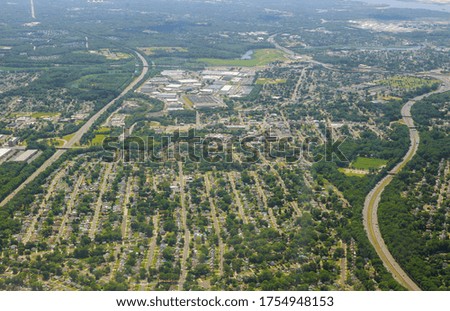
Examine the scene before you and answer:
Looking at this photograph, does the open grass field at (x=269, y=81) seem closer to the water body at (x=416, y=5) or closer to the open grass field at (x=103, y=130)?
the open grass field at (x=103, y=130)

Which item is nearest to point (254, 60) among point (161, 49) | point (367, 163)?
point (161, 49)

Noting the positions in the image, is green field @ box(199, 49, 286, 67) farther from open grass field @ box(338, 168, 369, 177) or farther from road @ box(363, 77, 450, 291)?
open grass field @ box(338, 168, 369, 177)

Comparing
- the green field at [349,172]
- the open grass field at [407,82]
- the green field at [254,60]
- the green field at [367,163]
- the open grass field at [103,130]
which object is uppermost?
the open grass field at [407,82]

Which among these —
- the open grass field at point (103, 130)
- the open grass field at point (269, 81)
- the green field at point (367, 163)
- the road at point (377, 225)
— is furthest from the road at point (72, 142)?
the green field at point (367, 163)

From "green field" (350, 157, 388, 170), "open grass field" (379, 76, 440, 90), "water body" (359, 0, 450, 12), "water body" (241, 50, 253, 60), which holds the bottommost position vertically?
"green field" (350, 157, 388, 170)

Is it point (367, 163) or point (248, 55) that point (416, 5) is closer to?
point (248, 55)

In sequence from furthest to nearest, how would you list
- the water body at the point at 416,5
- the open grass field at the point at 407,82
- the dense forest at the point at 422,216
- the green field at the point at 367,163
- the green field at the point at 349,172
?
1. the water body at the point at 416,5
2. the open grass field at the point at 407,82
3. the green field at the point at 367,163
4. the green field at the point at 349,172
5. the dense forest at the point at 422,216

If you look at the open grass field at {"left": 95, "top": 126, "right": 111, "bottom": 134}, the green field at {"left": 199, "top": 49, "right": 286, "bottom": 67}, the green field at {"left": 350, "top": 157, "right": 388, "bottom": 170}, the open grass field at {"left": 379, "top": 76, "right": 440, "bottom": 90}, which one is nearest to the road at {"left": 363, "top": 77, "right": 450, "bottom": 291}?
the green field at {"left": 350, "top": 157, "right": 388, "bottom": 170}

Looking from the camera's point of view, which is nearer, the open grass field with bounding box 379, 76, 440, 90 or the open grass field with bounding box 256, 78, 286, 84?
the open grass field with bounding box 379, 76, 440, 90
